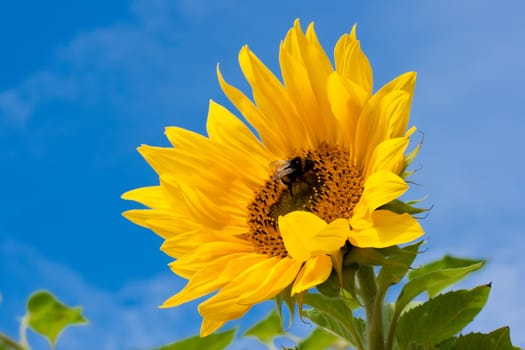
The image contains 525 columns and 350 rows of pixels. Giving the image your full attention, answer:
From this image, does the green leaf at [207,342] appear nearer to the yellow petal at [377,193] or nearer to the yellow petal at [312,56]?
the yellow petal at [377,193]

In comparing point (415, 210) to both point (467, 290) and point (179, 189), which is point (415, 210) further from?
point (179, 189)

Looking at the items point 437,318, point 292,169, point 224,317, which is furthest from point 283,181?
point 437,318

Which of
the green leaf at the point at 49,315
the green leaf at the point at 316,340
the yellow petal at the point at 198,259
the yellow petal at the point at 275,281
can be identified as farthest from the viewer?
the green leaf at the point at 49,315

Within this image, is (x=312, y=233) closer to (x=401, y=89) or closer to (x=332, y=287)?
(x=332, y=287)

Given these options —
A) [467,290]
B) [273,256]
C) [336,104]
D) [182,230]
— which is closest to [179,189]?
[182,230]

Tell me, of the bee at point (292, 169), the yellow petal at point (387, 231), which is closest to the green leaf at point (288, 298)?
the yellow petal at point (387, 231)

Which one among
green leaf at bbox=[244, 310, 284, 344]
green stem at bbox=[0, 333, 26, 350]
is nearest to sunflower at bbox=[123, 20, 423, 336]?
green leaf at bbox=[244, 310, 284, 344]
